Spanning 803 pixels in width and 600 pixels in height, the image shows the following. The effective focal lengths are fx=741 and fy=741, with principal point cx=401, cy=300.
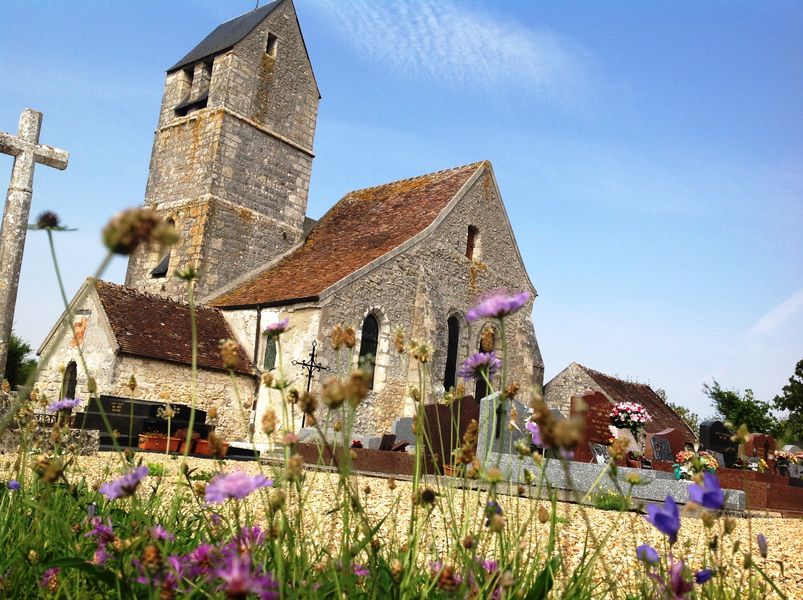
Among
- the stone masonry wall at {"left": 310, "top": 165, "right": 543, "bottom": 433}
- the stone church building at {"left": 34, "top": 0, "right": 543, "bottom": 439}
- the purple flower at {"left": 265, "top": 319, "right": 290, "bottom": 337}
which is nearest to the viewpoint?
the purple flower at {"left": 265, "top": 319, "right": 290, "bottom": 337}

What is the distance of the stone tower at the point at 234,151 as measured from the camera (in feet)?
71.9

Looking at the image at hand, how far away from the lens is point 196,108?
23.8m

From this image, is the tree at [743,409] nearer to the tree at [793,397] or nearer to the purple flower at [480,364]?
the tree at [793,397]

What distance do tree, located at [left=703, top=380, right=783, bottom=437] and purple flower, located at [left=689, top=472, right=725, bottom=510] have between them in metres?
31.8

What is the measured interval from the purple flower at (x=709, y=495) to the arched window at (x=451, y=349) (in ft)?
65.5

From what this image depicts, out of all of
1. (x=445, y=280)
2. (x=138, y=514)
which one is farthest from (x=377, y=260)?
(x=138, y=514)

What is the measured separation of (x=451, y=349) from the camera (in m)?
22.1

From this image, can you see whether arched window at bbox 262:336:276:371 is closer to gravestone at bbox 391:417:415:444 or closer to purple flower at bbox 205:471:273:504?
gravestone at bbox 391:417:415:444

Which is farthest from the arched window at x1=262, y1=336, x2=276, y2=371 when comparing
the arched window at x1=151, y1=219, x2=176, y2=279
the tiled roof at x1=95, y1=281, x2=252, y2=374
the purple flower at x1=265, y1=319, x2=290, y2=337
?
the purple flower at x1=265, y1=319, x2=290, y2=337

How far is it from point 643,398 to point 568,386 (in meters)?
4.77

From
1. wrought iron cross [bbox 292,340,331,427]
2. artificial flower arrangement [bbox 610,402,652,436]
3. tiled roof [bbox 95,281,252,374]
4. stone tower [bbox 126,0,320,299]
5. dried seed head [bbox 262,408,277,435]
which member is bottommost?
dried seed head [bbox 262,408,277,435]

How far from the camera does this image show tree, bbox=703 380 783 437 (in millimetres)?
30688

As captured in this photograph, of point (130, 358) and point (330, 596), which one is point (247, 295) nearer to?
point (130, 358)

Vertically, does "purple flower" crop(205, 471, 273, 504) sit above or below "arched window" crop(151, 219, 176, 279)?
below
